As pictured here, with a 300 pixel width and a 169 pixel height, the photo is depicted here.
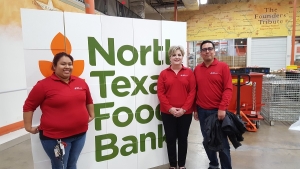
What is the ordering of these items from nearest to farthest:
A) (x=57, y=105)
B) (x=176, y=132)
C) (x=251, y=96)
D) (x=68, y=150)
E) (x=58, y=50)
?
(x=57, y=105) < (x=68, y=150) < (x=58, y=50) < (x=176, y=132) < (x=251, y=96)

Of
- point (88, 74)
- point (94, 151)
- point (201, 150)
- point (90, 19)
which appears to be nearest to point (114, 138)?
point (94, 151)

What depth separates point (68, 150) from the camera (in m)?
1.71

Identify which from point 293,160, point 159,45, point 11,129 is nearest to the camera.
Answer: point 159,45

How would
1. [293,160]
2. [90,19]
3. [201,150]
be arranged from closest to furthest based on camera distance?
1. [90,19]
2. [293,160]
3. [201,150]

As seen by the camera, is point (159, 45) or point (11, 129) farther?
point (11, 129)

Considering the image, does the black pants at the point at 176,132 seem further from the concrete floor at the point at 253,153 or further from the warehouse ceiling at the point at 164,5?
the warehouse ceiling at the point at 164,5

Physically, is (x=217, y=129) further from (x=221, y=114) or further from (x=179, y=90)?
(x=179, y=90)

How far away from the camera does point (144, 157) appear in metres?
2.37

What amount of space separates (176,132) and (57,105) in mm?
1261

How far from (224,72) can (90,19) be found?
4.57 ft

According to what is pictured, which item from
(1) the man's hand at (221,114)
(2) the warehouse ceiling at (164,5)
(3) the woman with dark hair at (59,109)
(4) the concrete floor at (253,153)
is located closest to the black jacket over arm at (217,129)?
(1) the man's hand at (221,114)

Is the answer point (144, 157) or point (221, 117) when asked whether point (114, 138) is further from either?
point (221, 117)

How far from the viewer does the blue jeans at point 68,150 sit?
1.64 m

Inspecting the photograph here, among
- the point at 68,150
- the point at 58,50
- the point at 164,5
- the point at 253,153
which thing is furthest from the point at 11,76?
the point at 164,5
